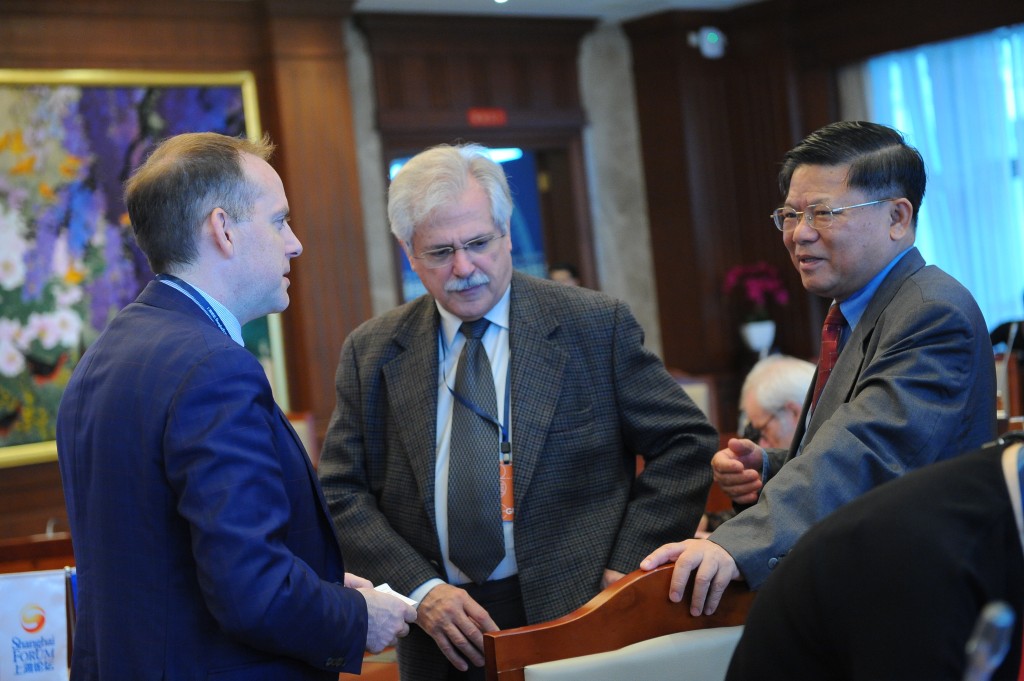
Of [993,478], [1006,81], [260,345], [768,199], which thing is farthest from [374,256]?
[993,478]

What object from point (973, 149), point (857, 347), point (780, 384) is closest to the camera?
point (857, 347)

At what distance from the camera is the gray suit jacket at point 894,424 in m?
1.75

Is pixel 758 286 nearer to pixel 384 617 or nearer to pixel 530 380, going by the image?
pixel 530 380

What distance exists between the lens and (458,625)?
215 centimetres

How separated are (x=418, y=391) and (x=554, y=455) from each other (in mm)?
331

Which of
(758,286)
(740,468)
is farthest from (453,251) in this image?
(758,286)

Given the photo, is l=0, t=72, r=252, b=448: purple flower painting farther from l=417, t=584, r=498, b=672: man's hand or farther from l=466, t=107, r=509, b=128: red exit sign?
l=417, t=584, r=498, b=672: man's hand

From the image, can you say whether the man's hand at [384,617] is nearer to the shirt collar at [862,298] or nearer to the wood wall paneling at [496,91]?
the shirt collar at [862,298]

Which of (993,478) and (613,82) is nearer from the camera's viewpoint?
(993,478)

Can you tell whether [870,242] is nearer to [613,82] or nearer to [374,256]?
[374,256]

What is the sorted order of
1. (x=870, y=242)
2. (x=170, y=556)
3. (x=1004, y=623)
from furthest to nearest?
(x=870, y=242), (x=170, y=556), (x=1004, y=623)

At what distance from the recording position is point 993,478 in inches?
50.2

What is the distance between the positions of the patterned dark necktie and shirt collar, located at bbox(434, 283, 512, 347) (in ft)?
0.30

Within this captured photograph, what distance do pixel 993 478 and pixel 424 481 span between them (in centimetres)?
130
